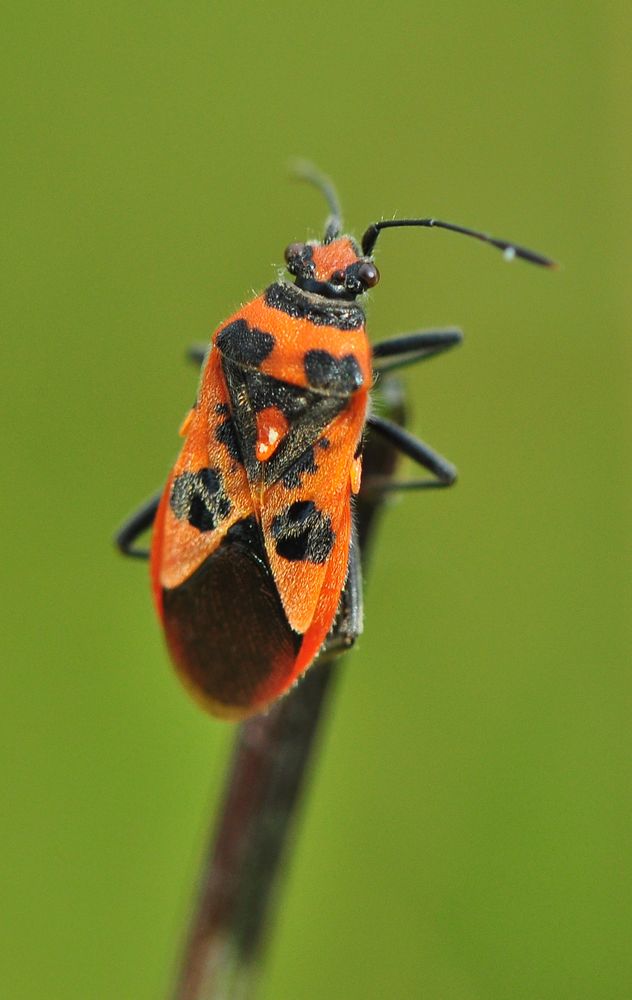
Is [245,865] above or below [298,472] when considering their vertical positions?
below

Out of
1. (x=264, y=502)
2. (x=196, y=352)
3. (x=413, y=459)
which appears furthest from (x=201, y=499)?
(x=196, y=352)

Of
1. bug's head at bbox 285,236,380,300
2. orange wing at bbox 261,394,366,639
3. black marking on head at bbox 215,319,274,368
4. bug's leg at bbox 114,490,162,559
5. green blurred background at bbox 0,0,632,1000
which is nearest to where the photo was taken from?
orange wing at bbox 261,394,366,639

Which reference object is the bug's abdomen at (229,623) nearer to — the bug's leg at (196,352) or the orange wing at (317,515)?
the orange wing at (317,515)

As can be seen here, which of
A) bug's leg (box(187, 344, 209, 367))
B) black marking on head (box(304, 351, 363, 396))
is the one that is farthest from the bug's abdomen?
bug's leg (box(187, 344, 209, 367))

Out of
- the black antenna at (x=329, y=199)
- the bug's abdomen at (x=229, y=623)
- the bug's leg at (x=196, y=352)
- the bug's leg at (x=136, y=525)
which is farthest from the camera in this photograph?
the bug's leg at (x=196, y=352)

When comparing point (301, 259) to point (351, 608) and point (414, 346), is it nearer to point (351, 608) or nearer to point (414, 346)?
point (414, 346)

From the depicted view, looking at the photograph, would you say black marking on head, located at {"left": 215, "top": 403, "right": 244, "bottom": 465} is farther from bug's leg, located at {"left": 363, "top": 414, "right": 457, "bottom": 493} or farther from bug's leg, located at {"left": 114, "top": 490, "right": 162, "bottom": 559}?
bug's leg, located at {"left": 114, "top": 490, "right": 162, "bottom": 559}

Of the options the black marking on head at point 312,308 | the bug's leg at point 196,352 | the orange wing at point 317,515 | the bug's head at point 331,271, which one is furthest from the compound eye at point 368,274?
the bug's leg at point 196,352
